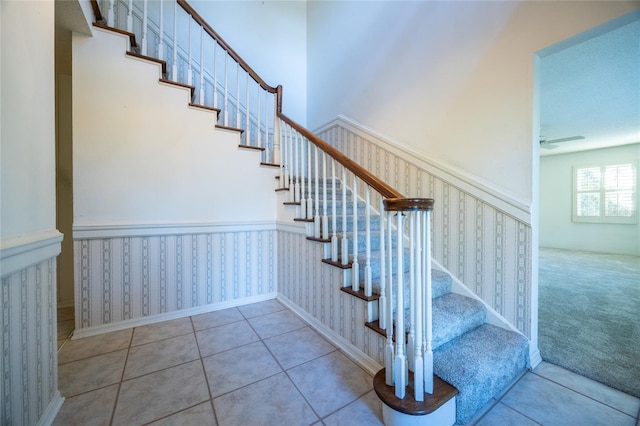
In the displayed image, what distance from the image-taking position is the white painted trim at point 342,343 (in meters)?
1.53

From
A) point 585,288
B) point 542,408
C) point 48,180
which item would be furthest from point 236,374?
point 585,288

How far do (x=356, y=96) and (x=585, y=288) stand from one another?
3.61m

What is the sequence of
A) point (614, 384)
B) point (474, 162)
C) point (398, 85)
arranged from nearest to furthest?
point (614, 384)
point (474, 162)
point (398, 85)

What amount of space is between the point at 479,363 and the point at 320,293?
3.62 ft

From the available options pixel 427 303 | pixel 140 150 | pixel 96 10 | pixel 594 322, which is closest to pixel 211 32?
pixel 96 10

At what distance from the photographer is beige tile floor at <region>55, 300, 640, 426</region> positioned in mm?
1198

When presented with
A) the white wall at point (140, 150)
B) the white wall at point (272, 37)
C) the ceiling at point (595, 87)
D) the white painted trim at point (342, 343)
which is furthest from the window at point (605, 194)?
the white wall at point (140, 150)

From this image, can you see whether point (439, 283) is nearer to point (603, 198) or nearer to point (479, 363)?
point (479, 363)

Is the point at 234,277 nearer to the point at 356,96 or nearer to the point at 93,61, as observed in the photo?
the point at 93,61

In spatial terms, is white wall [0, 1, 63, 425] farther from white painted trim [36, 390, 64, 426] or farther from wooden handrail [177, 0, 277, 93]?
wooden handrail [177, 0, 277, 93]

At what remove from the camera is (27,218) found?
38.3 inches

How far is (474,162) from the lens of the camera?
1869 mm

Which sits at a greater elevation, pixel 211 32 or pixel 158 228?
pixel 211 32

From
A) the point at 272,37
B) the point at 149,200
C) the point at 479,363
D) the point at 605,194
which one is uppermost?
the point at 272,37
